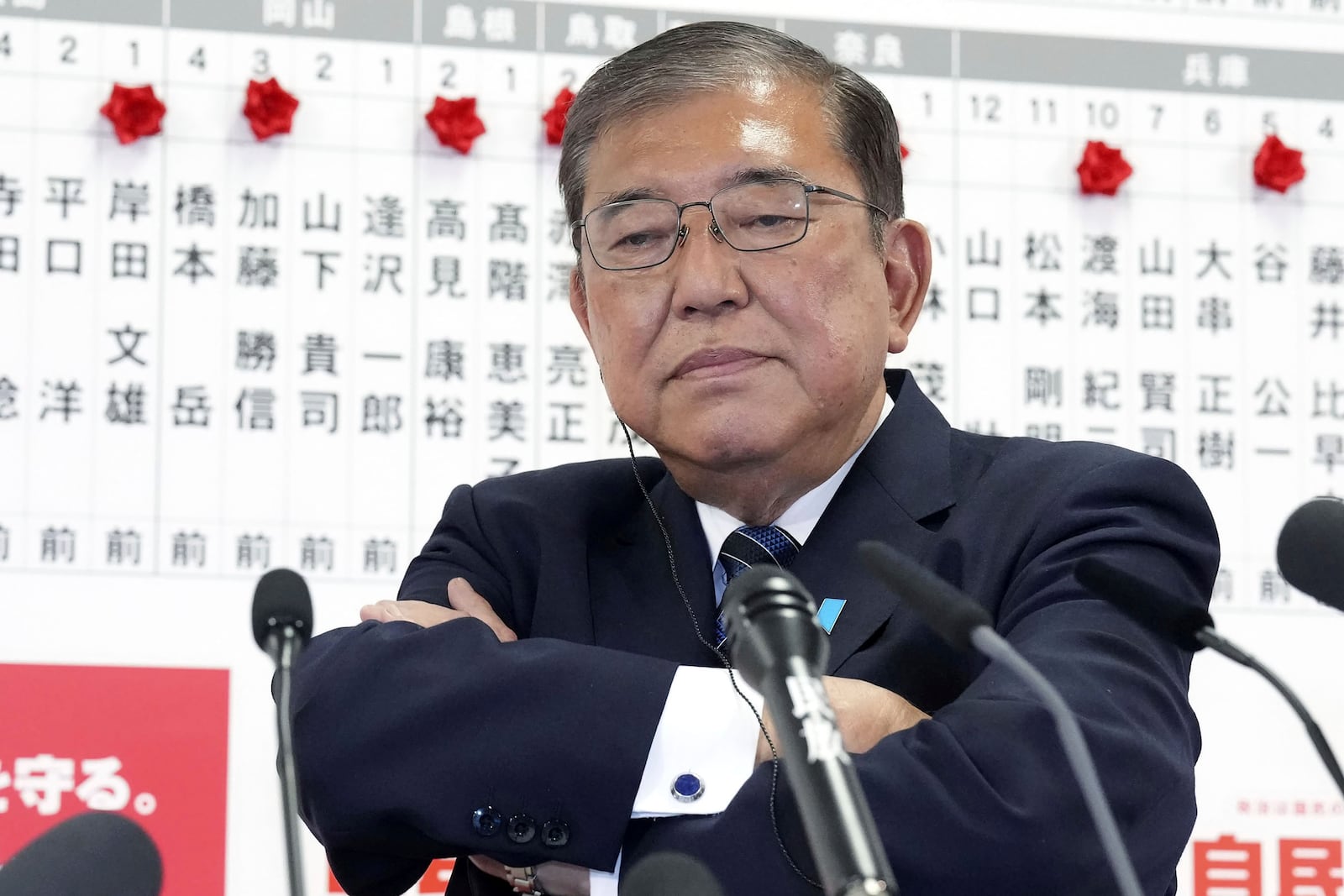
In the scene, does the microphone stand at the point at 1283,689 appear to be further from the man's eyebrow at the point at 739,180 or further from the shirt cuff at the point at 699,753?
the man's eyebrow at the point at 739,180

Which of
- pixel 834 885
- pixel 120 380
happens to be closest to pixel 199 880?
pixel 120 380

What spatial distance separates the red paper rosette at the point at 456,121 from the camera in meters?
3.15

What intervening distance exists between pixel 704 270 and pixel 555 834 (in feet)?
2.56

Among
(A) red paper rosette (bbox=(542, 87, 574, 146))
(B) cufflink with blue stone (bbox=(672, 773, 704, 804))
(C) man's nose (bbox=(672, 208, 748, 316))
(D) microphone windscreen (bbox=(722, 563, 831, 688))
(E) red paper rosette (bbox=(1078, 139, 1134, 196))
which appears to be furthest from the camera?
(E) red paper rosette (bbox=(1078, 139, 1134, 196))

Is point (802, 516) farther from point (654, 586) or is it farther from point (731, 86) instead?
point (731, 86)

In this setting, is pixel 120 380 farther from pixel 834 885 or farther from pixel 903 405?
pixel 834 885

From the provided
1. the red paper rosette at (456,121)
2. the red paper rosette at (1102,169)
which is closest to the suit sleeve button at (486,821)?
the red paper rosette at (456,121)

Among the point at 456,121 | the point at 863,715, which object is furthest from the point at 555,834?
the point at 456,121

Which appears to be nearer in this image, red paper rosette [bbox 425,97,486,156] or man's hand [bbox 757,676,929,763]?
man's hand [bbox 757,676,929,763]

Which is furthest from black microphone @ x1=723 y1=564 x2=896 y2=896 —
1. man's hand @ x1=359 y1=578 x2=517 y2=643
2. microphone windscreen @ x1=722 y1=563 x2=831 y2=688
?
man's hand @ x1=359 y1=578 x2=517 y2=643

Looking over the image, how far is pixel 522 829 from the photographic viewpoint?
1.78 metres

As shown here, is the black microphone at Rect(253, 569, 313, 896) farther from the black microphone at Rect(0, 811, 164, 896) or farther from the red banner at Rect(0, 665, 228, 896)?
the red banner at Rect(0, 665, 228, 896)

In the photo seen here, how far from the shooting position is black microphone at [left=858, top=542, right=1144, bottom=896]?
122 cm

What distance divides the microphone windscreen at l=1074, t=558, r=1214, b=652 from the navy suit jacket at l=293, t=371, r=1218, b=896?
0.70 ft
